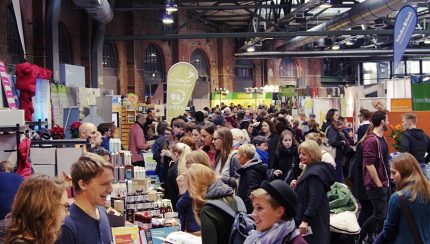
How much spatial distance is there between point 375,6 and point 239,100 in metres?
14.3

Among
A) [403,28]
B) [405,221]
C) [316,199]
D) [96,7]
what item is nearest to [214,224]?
[405,221]

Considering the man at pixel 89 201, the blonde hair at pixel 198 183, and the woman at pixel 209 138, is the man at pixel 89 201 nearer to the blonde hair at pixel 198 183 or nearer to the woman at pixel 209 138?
the blonde hair at pixel 198 183

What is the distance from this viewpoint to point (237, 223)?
12.5ft

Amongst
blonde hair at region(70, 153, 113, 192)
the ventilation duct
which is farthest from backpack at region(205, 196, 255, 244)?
the ventilation duct

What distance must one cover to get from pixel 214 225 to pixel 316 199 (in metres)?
1.68

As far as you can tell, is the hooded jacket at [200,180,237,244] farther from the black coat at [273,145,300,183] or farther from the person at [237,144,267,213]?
the black coat at [273,145,300,183]

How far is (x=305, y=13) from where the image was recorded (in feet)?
72.2

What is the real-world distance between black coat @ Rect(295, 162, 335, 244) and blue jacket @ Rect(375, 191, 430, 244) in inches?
36.2

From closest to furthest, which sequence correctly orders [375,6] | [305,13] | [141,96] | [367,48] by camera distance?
1. [375,6]
2. [305,13]
3. [141,96]
4. [367,48]

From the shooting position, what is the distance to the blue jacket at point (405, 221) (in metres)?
4.42

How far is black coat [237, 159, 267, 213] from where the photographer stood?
19.6 feet

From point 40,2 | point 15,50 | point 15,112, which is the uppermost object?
point 40,2

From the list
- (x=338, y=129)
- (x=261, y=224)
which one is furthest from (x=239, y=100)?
(x=261, y=224)

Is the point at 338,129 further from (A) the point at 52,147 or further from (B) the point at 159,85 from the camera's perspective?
(B) the point at 159,85
